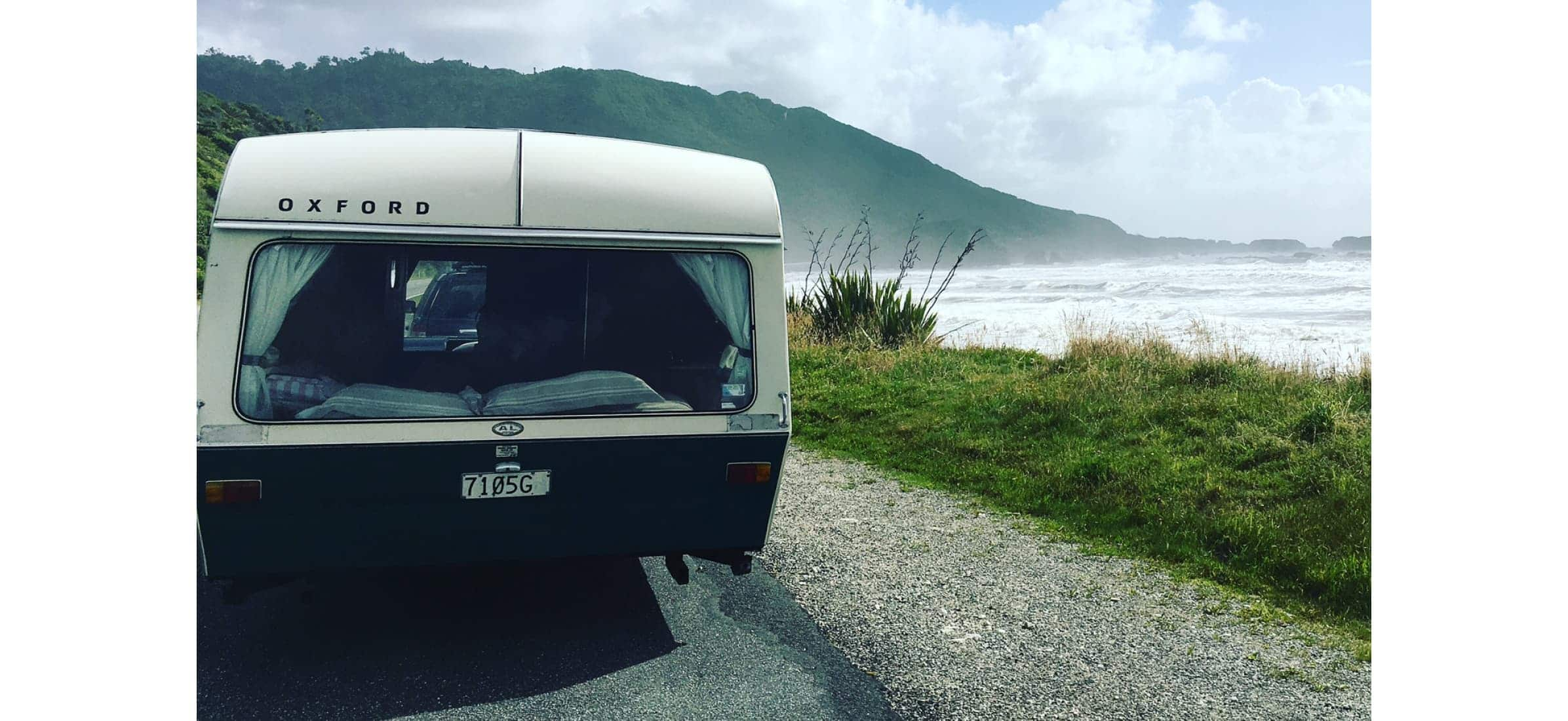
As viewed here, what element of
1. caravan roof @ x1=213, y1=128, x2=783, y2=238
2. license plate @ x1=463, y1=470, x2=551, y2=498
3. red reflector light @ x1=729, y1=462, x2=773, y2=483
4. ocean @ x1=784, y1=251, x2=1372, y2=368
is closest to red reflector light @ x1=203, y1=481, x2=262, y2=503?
license plate @ x1=463, y1=470, x2=551, y2=498

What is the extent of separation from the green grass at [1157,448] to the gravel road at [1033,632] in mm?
580

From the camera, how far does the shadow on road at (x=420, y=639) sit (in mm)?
3945

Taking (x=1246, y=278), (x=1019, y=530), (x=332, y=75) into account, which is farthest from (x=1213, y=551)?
(x=332, y=75)

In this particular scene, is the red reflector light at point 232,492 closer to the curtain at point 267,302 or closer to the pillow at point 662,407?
the curtain at point 267,302

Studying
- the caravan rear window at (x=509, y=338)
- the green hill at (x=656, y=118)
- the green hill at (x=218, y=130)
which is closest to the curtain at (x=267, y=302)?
the caravan rear window at (x=509, y=338)

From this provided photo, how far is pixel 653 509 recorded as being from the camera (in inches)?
172

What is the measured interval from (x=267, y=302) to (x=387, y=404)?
1.96 ft

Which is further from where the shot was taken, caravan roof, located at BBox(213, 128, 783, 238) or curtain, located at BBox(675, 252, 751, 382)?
curtain, located at BBox(675, 252, 751, 382)

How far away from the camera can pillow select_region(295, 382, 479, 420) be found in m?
3.97

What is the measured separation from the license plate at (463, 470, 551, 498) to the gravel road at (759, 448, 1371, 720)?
151cm

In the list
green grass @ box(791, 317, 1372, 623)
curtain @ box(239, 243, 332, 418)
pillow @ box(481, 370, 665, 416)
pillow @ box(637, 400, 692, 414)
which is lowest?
green grass @ box(791, 317, 1372, 623)

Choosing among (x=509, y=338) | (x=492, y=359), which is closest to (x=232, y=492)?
(x=492, y=359)

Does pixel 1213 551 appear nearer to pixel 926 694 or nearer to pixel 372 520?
pixel 926 694

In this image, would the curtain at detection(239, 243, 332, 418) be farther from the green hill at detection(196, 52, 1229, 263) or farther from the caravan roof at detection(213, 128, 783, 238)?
the green hill at detection(196, 52, 1229, 263)
